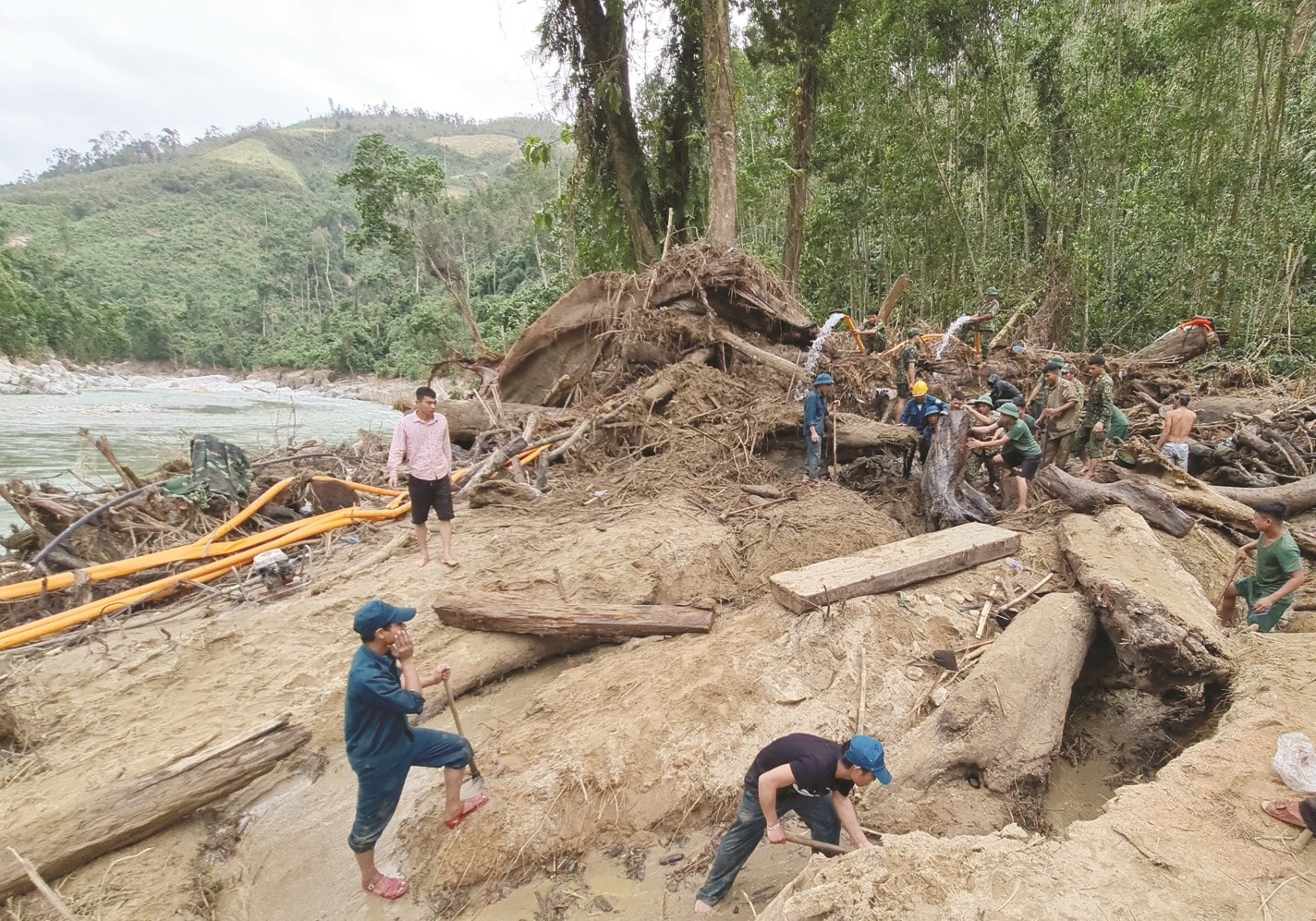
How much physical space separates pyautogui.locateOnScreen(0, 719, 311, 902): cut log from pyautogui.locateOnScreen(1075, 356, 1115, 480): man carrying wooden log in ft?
26.0

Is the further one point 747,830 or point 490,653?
point 490,653

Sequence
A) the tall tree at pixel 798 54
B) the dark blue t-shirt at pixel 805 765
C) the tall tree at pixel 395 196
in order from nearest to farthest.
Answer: the dark blue t-shirt at pixel 805 765, the tall tree at pixel 798 54, the tall tree at pixel 395 196

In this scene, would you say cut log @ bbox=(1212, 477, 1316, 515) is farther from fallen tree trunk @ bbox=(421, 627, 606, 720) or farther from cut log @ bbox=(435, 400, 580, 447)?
cut log @ bbox=(435, 400, 580, 447)

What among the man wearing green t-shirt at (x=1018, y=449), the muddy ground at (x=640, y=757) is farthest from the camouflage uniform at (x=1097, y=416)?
the muddy ground at (x=640, y=757)

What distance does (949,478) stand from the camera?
20.7ft

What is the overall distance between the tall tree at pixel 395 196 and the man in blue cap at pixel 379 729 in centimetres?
2255

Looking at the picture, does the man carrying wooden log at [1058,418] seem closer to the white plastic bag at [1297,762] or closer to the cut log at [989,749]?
the cut log at [989,749]

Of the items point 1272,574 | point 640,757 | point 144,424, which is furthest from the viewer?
point 144,424

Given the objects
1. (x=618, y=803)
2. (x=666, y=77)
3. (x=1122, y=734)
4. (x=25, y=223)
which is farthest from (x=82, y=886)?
(x=25, y=223)

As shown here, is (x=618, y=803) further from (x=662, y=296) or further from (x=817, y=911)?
(x=662, y=296)

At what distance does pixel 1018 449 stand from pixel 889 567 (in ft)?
10.5

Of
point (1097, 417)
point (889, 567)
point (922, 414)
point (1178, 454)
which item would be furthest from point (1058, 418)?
point (889, 567)

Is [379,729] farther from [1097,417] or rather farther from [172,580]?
[1097,417]

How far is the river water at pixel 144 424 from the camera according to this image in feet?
42.4
